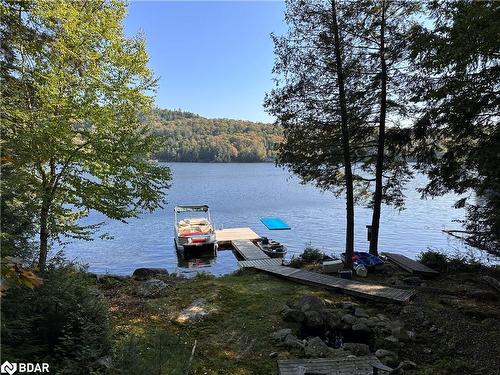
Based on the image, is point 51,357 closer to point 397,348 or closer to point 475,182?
point 397,348

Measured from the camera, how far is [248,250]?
2236 cm

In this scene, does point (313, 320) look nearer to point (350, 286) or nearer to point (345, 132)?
point (350, 286)

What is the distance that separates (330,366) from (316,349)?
31.7 inches

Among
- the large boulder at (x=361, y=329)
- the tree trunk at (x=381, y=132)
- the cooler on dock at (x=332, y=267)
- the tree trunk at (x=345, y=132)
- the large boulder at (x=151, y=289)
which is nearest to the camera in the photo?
the large boulder at (x=361, y=329)

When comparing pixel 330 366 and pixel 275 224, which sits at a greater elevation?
pixel 330 366

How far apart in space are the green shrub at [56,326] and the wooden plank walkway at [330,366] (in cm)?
268

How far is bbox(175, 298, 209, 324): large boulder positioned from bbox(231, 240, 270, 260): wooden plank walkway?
38.0 ft

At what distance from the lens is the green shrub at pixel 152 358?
157 inches

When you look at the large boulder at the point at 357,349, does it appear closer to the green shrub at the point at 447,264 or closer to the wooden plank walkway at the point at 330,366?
the wooden plank walkway at the point at 330,366

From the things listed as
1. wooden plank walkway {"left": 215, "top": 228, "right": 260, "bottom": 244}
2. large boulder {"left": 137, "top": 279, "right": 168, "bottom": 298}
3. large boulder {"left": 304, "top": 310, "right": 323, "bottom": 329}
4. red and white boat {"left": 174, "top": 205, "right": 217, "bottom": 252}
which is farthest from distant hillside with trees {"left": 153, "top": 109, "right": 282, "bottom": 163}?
large boulder {"left": 304, "top": 310, "right": 323, "bottom": 329}

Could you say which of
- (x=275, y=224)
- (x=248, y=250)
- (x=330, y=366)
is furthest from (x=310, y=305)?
(x=275, y=224)

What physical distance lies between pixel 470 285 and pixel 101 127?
1090 cm

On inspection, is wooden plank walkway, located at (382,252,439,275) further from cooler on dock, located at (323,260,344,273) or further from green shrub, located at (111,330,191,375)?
green shrub, located at (111,330,191,375)

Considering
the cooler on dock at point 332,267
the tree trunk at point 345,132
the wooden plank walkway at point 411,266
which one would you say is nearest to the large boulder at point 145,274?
the cooler on dock at point 332,267
